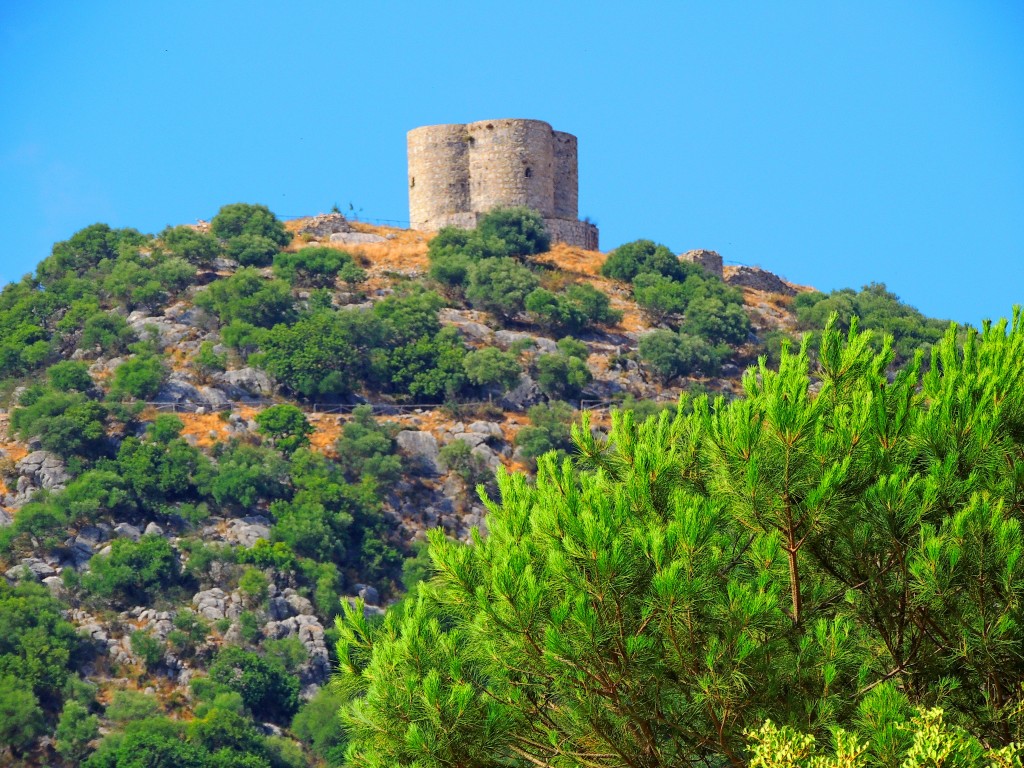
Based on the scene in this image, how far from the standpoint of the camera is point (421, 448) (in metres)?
51.2

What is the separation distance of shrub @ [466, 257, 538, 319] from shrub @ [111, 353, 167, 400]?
389 inches

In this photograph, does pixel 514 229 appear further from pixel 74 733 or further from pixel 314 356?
pixel 74 733

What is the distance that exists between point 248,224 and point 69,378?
36.0ft

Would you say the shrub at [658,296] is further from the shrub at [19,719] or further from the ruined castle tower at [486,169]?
the shrub at [19,719]

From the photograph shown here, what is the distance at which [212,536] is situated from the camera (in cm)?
4775

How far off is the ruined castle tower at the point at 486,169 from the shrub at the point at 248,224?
4765 millimetres

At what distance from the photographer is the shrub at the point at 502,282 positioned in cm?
5734

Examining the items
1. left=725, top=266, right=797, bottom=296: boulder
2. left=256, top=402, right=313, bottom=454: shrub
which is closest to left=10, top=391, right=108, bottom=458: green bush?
left=256, top=402, right=313, bottom=454: shrub

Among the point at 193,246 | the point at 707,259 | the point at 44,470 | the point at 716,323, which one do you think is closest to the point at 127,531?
the point at 44,470

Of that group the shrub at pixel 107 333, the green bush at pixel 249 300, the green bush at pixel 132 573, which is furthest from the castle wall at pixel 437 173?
the green bush at pixel 132 573

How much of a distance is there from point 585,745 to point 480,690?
888mm

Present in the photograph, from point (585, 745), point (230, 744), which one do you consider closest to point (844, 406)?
point (585, 745)

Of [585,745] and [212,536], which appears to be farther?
[212,536]

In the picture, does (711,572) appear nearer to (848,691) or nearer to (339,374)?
(848,691)
